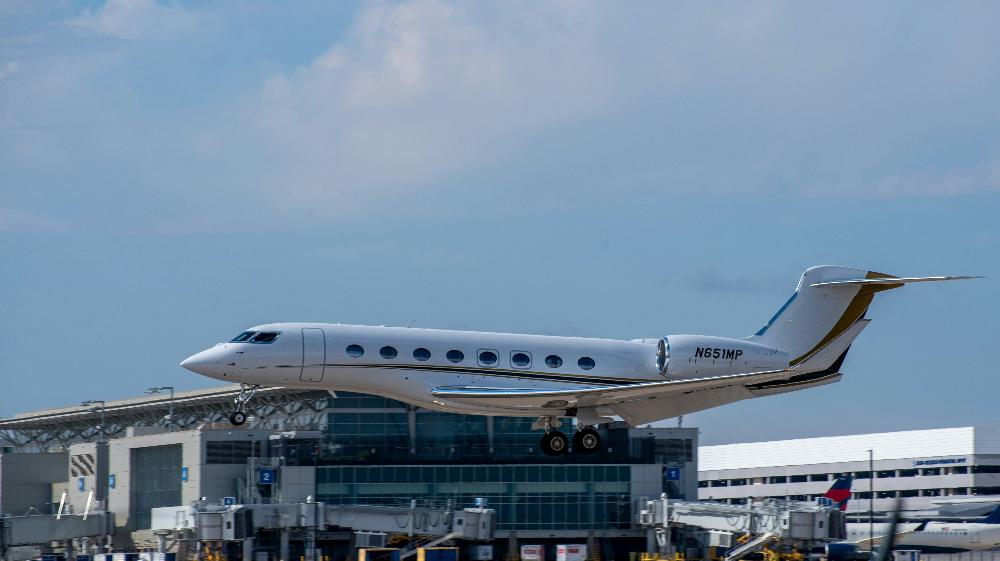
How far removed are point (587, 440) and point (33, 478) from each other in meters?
40.7

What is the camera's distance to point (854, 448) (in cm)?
10169

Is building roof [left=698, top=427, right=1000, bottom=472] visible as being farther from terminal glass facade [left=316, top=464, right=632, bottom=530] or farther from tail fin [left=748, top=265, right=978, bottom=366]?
tail fin [left=748, top=265, right=978, bottom=366]

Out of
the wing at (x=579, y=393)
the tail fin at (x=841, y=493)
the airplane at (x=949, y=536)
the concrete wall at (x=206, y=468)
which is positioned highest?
the wing at (x=579, y=393)

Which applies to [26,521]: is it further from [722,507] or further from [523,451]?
[722,507]

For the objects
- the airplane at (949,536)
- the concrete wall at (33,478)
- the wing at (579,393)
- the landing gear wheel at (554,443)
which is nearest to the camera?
the wing at (579,393)

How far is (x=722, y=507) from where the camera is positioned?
1966 inches

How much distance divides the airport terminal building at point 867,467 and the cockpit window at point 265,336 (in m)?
59.1

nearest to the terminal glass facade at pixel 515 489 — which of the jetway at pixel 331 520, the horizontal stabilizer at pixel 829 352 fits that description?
the jetway at pixel 331 520

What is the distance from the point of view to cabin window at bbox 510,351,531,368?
36125mm

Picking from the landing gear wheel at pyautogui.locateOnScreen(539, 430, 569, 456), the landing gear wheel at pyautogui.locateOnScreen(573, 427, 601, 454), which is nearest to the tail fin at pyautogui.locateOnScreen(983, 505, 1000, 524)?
the landing gear wheel at pyautogui.locateOnScreen(573, 427, 601, 454)

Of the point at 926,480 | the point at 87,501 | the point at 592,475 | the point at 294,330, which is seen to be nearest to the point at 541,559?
the point at 592,475

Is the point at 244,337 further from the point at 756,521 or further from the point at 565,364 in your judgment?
the point at 756,521

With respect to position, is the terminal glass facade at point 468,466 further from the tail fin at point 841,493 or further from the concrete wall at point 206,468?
the tail fin at point 841,493

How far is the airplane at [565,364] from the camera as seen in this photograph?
114ft
